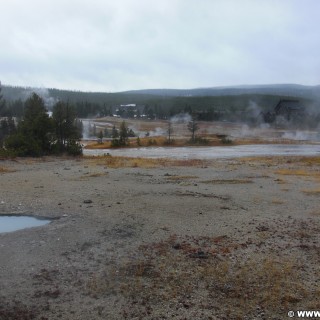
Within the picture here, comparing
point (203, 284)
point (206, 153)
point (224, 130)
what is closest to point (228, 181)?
point (203, 284)

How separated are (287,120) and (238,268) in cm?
11219

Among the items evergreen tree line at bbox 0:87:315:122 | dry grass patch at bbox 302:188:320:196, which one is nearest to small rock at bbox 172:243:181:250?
dry grass patch at bbox 302:188:320:196

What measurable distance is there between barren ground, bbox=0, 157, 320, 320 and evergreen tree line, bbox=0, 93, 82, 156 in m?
20.1

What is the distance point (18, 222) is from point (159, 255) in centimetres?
544

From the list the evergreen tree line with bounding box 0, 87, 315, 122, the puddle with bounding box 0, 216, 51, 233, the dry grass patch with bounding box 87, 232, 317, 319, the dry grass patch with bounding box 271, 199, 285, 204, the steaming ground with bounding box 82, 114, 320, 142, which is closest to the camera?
the dry grass patch with bounding box 87, 232, 317, 319

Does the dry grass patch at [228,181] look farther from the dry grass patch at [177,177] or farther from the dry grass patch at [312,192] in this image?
the dry grass patch at [312,192]

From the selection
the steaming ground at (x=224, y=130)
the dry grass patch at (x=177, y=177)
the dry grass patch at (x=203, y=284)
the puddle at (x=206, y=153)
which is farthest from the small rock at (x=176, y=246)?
the steaming ground at (x=224, y=130)

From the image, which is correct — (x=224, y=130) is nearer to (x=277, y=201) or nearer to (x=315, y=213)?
(x=277, y=201)

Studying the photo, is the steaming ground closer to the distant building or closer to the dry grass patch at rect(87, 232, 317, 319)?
the distant building

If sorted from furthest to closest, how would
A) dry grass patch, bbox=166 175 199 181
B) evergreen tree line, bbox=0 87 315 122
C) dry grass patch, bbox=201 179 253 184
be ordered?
evergreen tree line, bbox=0 87 315 122 → dry grass patch, bbox=166 175 199 181 → dry grass patch, bbox=201 179 253 184

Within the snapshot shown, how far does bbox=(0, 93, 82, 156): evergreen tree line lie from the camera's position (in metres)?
37.8

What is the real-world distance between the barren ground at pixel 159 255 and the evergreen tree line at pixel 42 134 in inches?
791

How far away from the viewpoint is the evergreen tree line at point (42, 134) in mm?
37812

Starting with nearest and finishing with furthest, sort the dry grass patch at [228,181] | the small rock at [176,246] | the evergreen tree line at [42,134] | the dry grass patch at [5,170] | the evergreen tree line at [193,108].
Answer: the small rock at [176,246], the dry grass patch at [228,181], the dry grass patch at [5,170], the evergreen tree line at [42,134], the evergreen tree line at [193,108]
